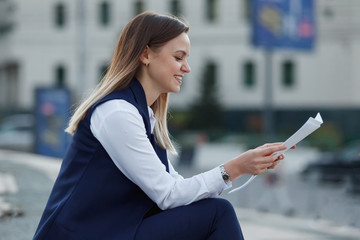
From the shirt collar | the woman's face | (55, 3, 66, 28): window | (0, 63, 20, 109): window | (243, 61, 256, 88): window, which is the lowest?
(0, 63, 20, 109): window

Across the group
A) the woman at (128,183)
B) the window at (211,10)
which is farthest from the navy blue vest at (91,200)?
the window at (211,10)

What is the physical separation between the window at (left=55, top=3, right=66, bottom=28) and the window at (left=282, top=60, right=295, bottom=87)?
13.5 m

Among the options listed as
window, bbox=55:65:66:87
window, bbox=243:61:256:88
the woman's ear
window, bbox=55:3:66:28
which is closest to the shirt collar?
the woman's ear

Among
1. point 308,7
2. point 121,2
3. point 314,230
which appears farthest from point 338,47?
point 314,230

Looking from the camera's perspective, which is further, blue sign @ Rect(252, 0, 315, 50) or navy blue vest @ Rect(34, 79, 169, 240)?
blue sign @ Rect(252, 0, 315, 50)

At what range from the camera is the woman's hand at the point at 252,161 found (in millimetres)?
2670

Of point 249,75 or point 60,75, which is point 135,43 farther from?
point 60,75

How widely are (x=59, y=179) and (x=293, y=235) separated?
425 cm

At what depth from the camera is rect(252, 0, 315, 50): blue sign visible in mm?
20859

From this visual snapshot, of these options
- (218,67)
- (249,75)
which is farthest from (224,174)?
(218,67)

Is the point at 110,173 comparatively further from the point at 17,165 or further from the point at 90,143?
the point at 17,165

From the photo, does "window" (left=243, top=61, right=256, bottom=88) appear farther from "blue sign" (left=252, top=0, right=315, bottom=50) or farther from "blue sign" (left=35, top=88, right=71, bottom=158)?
"blue sign" (left=35, top=88, right=71, bottom=158)

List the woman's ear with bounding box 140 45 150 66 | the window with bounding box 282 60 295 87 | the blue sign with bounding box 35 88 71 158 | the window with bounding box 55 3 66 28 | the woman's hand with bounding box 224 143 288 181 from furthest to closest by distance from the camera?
the window with bounding box 55 3 66 28 → the window with bounding box 282 60 295 87 → the blue sign with bounding box 35 88 71 158 → the woman's ear with bounding box 140 45 150 66 → the woman's hand with bounding box 224 143 288 181

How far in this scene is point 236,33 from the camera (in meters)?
40.7
